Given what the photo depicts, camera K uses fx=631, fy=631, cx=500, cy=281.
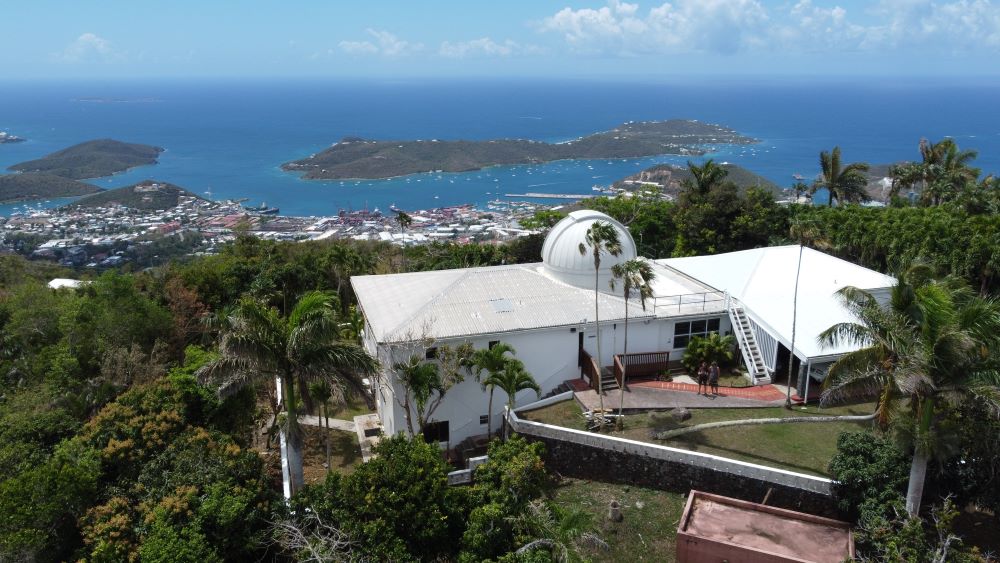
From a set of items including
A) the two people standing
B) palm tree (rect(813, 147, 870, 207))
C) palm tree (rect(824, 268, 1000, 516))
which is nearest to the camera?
palm tree (rect(824, 268, 1000, 516))

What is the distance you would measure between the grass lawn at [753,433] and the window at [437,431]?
3.01 m

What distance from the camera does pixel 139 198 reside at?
390 feet

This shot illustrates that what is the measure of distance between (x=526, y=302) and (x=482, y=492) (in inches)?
362

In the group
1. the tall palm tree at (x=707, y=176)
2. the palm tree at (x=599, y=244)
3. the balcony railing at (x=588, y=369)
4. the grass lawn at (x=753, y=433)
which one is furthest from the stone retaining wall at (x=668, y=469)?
the tall palm tree at (x=707, y=176)

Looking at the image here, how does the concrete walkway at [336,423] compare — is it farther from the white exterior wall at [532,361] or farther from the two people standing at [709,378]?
the two people standing at [709,378]

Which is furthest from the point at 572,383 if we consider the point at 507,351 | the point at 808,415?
the point at 808,415

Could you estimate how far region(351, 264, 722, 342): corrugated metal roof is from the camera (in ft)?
73.3

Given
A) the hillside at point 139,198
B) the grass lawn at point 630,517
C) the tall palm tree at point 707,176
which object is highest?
the tall palm tree at point 707,176

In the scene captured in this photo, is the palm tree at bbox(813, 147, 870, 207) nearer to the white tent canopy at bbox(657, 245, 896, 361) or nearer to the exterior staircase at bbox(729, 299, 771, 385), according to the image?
the white tent canopy at bbox(657, 245, 896, 361)

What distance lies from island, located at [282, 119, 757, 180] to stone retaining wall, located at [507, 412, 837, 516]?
5413 inches

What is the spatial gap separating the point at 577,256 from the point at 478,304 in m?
4.93

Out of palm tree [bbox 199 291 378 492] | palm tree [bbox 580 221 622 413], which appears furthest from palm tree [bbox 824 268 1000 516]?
palm tree [bbox 199 291 378 492]

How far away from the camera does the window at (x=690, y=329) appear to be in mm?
24881

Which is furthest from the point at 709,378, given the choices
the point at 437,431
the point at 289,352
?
the point at 289,352
